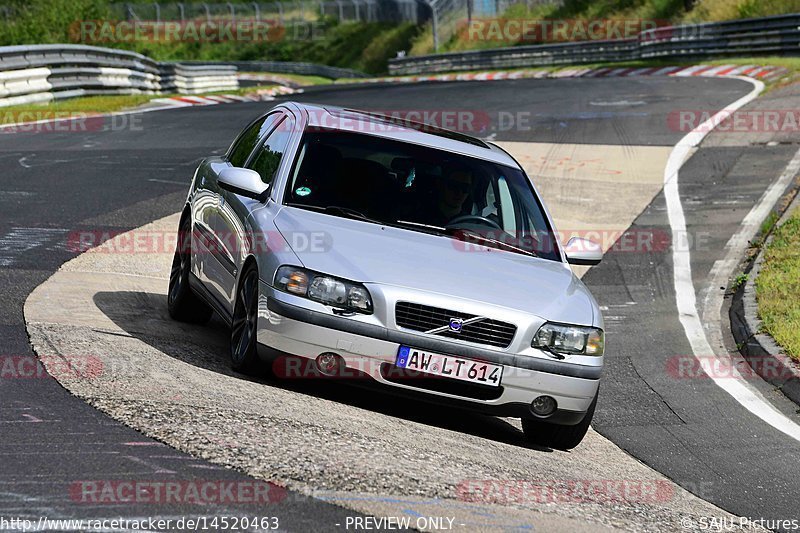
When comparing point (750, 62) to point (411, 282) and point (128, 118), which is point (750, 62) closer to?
point (128, 118)

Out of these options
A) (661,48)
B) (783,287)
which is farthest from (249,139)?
(661,48)

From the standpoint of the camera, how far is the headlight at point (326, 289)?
21.2 feet

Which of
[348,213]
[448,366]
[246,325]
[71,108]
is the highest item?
[348,213]

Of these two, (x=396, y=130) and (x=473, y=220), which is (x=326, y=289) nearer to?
(x=473, y=220)

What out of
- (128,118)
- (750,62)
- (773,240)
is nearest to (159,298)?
(773,240)

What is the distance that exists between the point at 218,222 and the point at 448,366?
7.60 ft

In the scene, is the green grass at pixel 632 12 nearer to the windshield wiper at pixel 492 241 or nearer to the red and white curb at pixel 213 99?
the red and white curb at pixel 213 99

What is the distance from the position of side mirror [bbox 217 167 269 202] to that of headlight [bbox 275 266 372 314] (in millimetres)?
930

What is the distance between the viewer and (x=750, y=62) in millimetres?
33469

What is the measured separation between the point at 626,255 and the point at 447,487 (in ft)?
28.3

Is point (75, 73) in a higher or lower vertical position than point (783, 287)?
higher

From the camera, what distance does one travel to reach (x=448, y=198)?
25.3ft

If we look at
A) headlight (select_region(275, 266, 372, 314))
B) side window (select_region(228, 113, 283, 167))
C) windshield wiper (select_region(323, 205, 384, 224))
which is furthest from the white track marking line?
side window (select_region(228, 113, 283, 167))

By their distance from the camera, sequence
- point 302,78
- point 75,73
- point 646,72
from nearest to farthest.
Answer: point 75,73 → point 646,72 → point 302,78
